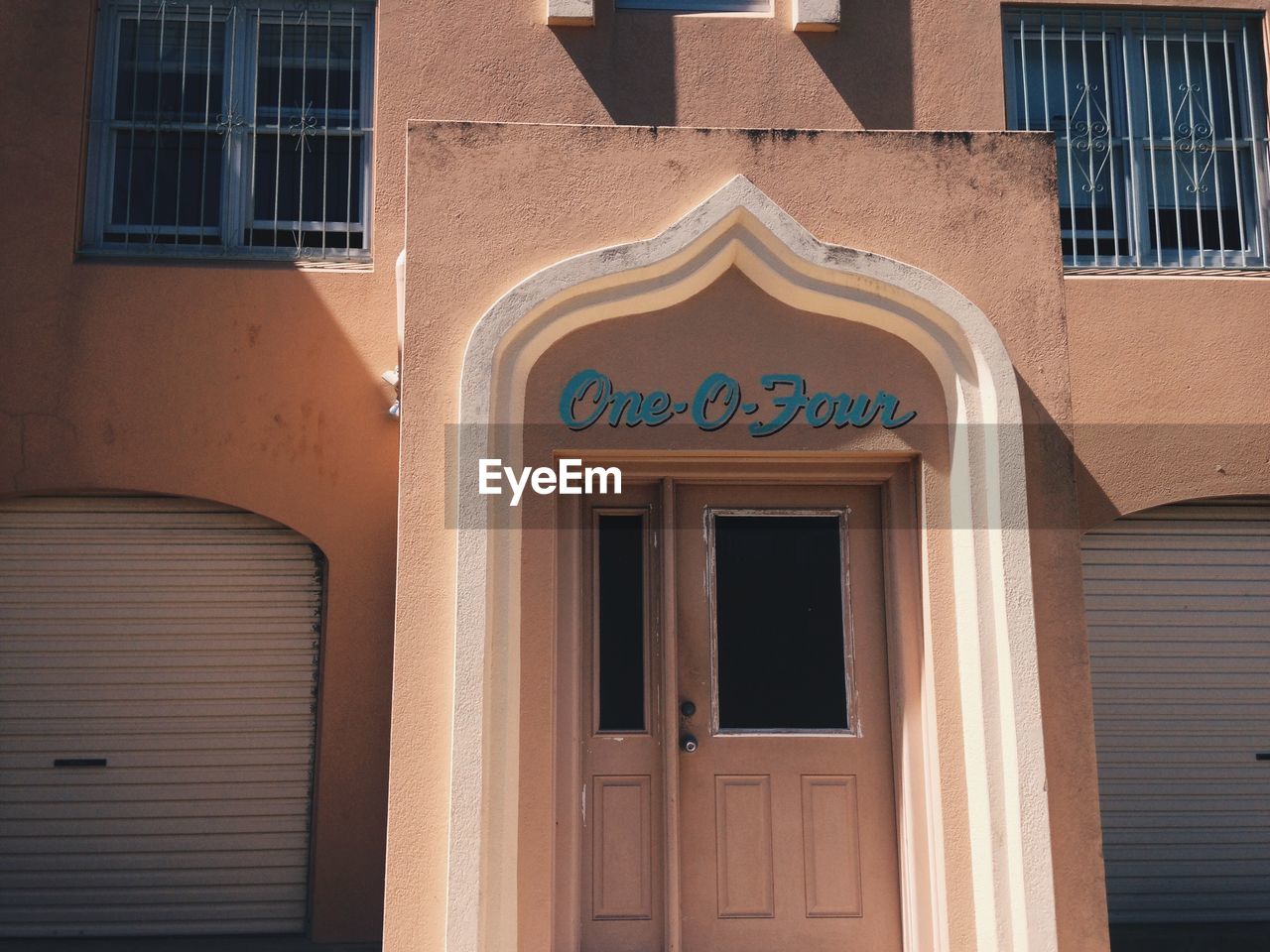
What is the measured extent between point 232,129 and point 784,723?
16.7 ft

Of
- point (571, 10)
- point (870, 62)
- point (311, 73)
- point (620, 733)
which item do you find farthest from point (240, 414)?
point (870, 62)

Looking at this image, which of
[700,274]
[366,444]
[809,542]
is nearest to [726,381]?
[700,274]

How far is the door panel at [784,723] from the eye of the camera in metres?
5.90

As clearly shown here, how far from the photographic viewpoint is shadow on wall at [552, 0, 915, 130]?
24.6 ft

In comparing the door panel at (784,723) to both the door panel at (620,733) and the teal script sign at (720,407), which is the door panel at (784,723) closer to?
the door panel at (620,733)

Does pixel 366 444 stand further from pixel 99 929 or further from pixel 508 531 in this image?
pixel 99 929

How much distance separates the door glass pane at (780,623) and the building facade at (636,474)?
0.02 meters

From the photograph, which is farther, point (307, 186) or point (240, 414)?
point (307, 186)

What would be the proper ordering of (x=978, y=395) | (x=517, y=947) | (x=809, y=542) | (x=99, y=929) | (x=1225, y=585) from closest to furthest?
1. (x=517, y=947)
2. (x=978, y=395)
3. (x=809, y=542)
4. (x=99, y=929)
5. (x=1225, y=585)

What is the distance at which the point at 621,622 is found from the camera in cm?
613

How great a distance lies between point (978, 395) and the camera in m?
5.77

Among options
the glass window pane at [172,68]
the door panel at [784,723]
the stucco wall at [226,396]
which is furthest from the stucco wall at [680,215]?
the glass window pane at [172,68]

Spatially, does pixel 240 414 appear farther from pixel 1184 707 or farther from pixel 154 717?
pixel 1184 707

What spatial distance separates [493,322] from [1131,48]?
5139 mm
